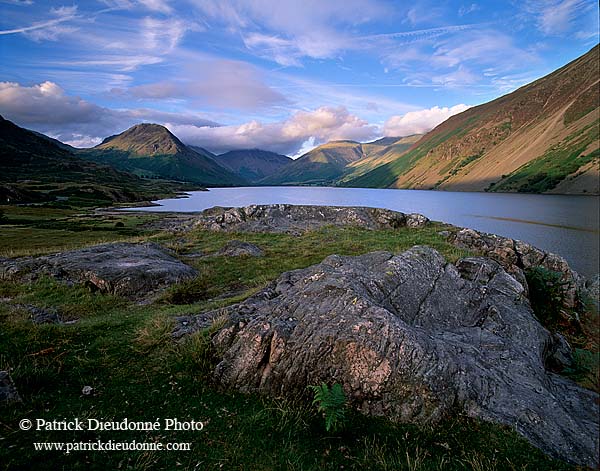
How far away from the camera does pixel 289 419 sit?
23.5 feet

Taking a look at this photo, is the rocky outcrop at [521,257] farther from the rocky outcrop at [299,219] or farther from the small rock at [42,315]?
the small rock at [42,315]

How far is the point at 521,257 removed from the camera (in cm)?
2130

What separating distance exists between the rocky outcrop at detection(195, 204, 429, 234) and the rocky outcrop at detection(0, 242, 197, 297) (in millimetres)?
15205

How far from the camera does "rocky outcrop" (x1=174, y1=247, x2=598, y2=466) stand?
24.6ft

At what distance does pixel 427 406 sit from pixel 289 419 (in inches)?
127

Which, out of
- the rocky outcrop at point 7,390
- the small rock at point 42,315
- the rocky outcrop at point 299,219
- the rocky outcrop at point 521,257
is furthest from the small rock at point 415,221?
the rocky outcrop at point 7,390

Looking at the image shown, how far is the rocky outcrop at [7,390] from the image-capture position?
7.06 meters

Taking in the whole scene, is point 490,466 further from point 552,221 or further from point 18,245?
point 552,221

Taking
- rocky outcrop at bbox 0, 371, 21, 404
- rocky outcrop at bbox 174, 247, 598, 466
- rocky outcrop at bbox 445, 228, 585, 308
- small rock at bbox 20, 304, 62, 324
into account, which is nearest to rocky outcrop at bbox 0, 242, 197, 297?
small rock at bbox 20, 304, 62, 324

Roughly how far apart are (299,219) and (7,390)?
31106 mm

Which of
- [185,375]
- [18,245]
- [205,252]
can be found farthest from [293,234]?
[18,245]

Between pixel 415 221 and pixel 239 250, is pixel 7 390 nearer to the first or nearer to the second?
pixel 239 250

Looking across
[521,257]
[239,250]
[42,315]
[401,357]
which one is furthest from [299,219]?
[401,357]

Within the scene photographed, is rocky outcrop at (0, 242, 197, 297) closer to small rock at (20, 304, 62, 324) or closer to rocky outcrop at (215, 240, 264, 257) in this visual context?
small rock at (20, 304, 62, 324)
